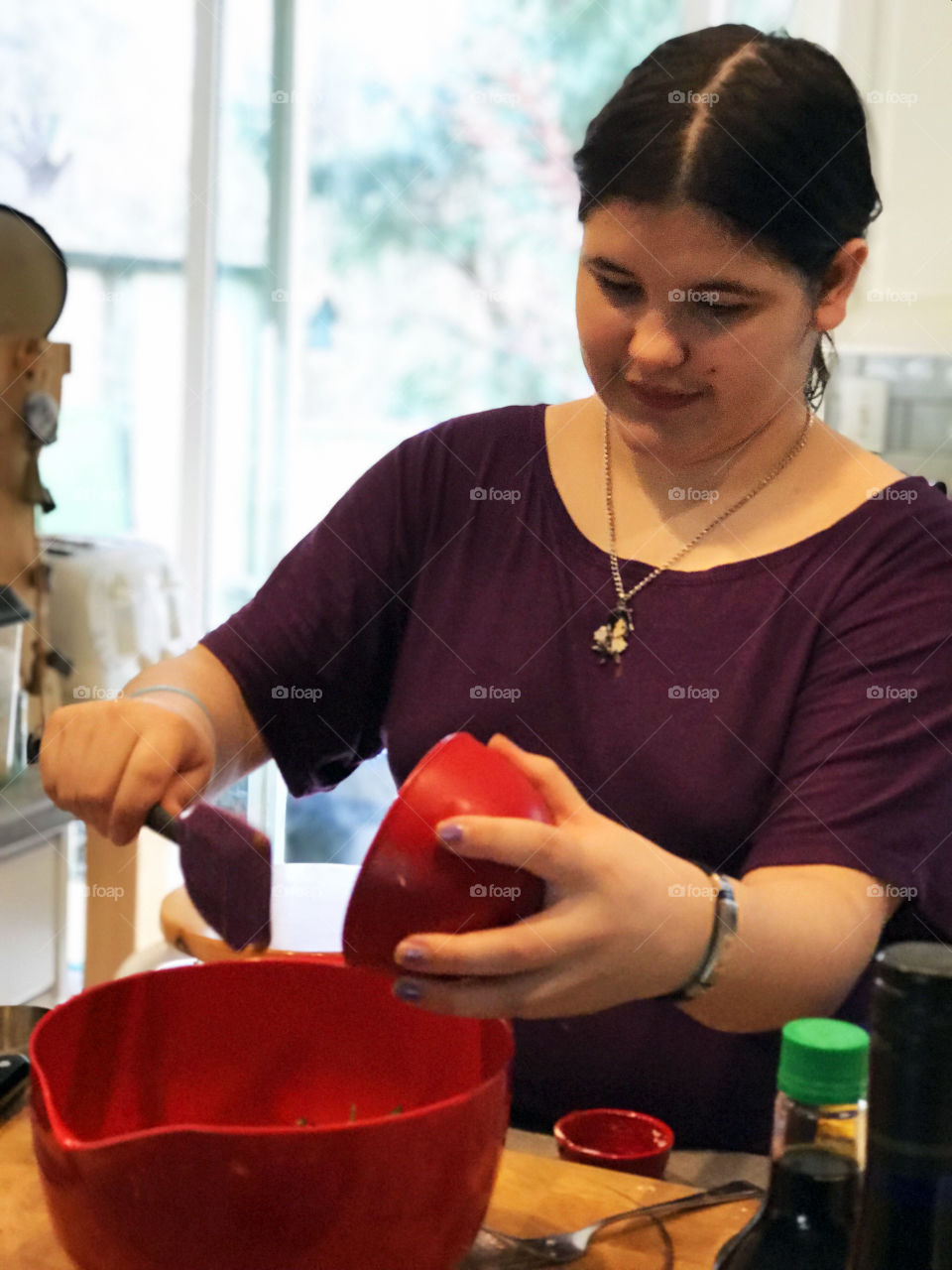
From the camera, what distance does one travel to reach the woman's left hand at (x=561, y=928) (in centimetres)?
58

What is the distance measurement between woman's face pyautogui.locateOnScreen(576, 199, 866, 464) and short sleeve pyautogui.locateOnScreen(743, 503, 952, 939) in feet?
0.52

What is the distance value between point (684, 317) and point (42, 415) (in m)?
1.11

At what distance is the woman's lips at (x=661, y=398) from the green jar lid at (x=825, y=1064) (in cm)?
57

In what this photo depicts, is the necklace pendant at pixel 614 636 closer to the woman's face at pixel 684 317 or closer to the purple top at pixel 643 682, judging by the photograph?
the purple top at pixel 643 682

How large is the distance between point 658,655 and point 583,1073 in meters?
0.31

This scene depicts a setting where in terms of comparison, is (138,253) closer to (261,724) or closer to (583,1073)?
(261,724)

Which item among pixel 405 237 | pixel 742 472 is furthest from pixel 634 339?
pixel 405 237

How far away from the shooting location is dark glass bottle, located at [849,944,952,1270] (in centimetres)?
40

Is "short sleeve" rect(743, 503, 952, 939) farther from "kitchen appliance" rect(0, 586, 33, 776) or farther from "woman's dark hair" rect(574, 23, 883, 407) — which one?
"kitchen appliance" rect(0, 586, 33, 776)

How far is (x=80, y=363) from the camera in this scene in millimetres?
2799

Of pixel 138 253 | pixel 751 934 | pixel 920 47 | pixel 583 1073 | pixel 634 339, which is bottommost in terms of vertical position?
pixel 583 1073

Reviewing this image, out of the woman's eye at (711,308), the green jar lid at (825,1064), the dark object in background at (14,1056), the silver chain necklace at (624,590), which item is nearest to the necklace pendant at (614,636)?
the silver chain necklace at (624,590)

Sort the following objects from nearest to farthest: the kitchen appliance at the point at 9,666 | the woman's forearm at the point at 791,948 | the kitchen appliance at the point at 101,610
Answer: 1. the woman's forearm at the point at 791,948
2. the kitchen appliance at the point at 9,666
3. the kitchen appliance at the point at 101,610

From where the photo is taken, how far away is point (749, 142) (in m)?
0.88
